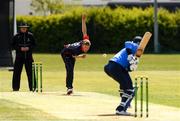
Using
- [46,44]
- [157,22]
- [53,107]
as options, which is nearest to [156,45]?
[157,22]

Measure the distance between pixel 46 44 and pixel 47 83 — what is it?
4059 centimetres

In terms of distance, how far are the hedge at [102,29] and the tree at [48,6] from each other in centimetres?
2239

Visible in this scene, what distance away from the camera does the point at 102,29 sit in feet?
226

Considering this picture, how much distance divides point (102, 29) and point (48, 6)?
1046 inches

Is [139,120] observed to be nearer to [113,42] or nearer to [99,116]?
[99,116]

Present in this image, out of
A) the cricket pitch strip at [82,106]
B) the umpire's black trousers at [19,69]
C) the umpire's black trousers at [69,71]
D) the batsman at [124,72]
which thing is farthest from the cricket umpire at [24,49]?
the batsman at [124,72]

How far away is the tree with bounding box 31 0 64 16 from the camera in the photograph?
9275 centimetres

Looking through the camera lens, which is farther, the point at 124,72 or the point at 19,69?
the point at 19,69

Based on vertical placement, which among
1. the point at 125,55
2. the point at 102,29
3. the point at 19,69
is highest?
the point at 125,55

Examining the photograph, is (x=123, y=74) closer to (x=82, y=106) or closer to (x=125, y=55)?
(x=125, y=55)

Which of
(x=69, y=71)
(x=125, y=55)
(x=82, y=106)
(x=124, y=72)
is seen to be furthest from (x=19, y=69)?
(x=125, y=55)

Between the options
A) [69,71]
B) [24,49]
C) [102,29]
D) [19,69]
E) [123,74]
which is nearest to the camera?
[123,74]

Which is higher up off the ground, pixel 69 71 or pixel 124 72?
pixel 124 72

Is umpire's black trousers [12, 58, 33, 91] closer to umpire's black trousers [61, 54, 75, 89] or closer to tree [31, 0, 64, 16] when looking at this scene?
umpire's black trousers [61, 54, 75, 89]
